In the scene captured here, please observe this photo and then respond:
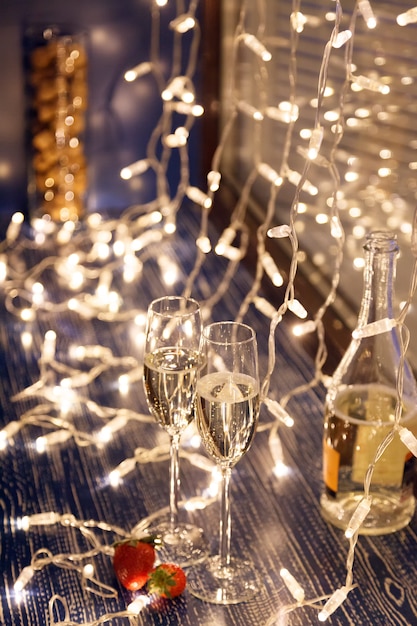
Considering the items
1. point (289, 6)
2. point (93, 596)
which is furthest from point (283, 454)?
point (289, 6)

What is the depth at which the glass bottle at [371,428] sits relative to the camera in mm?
1104

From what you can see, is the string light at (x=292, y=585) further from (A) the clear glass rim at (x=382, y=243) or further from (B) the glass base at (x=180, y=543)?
(A) the clear glass rim at (x=382, y=243)

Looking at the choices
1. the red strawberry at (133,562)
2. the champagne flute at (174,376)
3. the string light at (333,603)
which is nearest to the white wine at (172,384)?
the champagne flute at (174,376)

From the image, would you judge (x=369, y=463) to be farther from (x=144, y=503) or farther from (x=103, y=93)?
(x=103, y=93)

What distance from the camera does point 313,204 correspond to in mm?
1895

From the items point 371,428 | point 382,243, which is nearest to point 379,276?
point 382,243

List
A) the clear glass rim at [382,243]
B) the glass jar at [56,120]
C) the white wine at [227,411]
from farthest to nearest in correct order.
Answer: the glass jar at [56,120]
the clear glass rim at [382,243]
the white wine at [227,411]

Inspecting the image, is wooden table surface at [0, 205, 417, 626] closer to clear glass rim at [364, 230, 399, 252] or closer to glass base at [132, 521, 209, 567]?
glass base at [132, 521, 209, 567]

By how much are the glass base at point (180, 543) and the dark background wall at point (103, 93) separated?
1225 mm

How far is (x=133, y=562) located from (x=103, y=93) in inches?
54.3

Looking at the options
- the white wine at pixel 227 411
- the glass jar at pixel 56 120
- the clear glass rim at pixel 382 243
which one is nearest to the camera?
the white wine at pixel 227 411

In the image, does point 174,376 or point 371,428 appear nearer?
point 174,376

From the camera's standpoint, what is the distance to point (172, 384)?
989mm

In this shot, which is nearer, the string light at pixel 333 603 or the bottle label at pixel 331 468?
the string light at pixel 333 603
